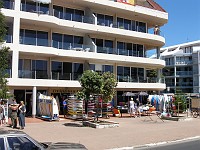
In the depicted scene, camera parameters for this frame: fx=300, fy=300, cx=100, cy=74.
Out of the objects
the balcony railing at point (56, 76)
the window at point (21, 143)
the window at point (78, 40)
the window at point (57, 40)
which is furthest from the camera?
the window at point (78, 40)

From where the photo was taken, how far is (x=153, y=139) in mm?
15664

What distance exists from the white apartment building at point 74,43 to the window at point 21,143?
2166 centimetres

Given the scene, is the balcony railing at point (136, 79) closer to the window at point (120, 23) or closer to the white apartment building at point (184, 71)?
the window at point (120, 23)

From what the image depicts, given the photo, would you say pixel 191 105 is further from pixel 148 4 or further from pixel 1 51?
pixel 1 51

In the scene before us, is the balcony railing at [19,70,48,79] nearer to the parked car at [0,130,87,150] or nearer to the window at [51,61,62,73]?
the window at [51,61,62,73]

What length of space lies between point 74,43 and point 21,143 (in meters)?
28.2

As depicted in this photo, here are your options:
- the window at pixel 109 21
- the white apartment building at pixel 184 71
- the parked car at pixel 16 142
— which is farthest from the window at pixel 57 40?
the white apartment building at pixel 184 71

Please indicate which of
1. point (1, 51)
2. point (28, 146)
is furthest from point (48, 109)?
point (28, 146)

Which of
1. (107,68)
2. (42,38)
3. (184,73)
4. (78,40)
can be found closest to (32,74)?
(42,38)

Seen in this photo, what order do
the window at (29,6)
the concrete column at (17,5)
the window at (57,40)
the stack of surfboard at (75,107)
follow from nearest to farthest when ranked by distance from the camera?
the stack of surfboard at (75,107), the concrete column at (17,5), the window at (29,6), the window at (57,40)

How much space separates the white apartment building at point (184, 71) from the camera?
83.6 m

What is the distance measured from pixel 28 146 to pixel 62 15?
2805 centimetres

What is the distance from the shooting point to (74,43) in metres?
34.7

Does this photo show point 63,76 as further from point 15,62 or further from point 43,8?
point 43,8
